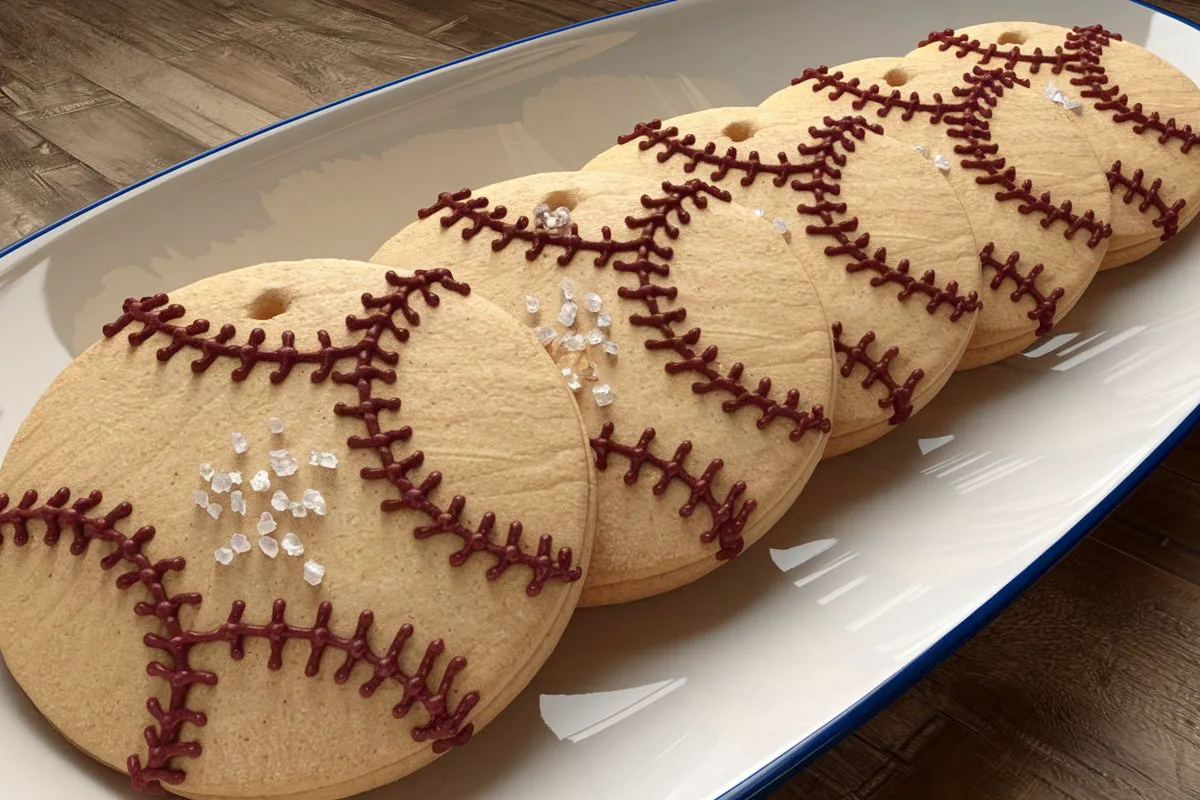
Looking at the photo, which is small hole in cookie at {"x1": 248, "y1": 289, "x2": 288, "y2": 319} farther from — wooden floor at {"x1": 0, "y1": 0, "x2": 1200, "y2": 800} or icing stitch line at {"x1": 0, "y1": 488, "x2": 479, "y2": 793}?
wooden floor at {"x1": 0, "y1": 0, "x2": 1200, "y2": 800}

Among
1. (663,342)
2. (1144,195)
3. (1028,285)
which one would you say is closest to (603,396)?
(663,342)

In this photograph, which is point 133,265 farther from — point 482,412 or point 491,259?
point 482,412

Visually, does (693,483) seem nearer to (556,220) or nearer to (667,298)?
(667,298)

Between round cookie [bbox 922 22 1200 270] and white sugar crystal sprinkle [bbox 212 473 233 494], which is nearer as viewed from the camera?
white sugar crystal sprinkle [bbox 212 473 233 494]

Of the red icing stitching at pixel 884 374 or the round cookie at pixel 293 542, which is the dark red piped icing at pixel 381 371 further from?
the red icing stitching at pixel 884 374

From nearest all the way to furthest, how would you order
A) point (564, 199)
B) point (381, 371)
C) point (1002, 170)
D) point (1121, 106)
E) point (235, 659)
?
point (235, 659), point (381, 371), point (564, 199), point (1002, 170), point (1121, 106)

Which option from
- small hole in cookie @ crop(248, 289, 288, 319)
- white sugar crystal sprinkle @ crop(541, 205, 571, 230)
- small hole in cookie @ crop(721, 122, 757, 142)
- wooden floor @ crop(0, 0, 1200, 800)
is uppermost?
small hole in cookie @ crop(721, 122, 757, 142)

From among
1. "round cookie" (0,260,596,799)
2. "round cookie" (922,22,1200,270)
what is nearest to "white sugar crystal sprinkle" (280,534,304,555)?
"round cookie" (0,260,596,799)
